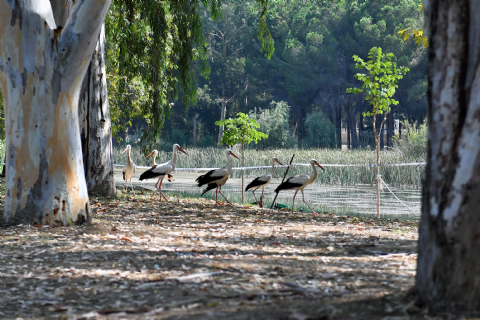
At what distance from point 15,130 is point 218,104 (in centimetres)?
4938

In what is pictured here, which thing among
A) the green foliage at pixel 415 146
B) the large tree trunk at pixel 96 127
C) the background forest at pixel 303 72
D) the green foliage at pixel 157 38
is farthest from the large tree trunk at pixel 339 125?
the large tree trunk at pixel 96 127

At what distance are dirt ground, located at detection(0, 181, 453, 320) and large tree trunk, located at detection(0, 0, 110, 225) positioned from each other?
0.39 metres

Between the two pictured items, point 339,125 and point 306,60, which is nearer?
point 306,60

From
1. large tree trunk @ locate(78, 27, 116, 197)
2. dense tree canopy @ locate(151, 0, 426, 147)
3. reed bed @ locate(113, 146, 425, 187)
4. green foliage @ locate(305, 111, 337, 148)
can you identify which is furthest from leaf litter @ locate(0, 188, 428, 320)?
green foliage @ locate(305, 111, 337, 148)

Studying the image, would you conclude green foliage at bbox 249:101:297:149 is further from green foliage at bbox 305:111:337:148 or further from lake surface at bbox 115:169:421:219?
lake surface at bbox 115:169:421:219

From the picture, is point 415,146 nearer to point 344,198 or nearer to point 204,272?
point 344,198

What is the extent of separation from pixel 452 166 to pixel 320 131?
44910mm

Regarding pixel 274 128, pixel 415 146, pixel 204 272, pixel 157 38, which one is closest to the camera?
pixel 204 272

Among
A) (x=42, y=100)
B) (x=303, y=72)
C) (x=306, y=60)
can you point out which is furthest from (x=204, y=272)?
(x=306, y=60)

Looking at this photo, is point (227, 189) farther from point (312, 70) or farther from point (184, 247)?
point (312, 70)

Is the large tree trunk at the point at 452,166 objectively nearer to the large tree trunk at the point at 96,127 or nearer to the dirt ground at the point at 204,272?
the dirt ground at the point at 204,272

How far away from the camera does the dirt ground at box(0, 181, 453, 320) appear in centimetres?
351

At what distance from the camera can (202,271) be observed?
467cm

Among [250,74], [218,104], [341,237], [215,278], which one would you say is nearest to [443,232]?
[215,278]
